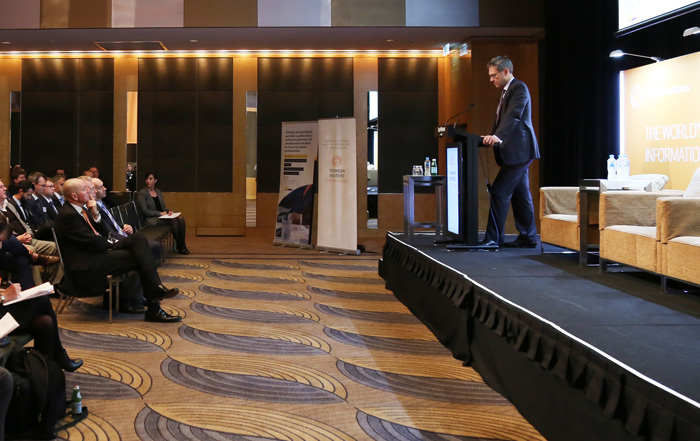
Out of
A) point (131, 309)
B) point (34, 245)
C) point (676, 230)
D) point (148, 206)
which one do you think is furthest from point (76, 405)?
point (148, 206)

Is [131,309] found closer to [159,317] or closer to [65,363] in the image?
[159,317]

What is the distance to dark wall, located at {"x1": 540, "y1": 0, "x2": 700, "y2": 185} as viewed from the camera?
25.6ft

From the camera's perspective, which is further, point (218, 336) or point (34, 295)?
point (218, 336)

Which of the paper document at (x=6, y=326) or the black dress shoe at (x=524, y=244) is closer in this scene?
the paper document at (x=6, y=326)

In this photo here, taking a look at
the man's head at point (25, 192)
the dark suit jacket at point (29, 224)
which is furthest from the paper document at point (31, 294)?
the man's head at point (25, 192)

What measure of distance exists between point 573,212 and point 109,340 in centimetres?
404

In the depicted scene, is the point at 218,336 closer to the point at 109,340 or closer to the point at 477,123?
the point at 109,340

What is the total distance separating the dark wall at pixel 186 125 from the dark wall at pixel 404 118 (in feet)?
A: 9.11

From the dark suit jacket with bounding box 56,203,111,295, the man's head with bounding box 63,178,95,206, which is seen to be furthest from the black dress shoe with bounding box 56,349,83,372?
the man's head with bounding box 63,178,95,206

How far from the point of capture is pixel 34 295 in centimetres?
303

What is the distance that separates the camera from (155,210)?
9.30 metres

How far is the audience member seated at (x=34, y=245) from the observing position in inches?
220

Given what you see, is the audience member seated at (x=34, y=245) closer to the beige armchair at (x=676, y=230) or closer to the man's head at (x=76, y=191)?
the man's head at (x=76, y=191)

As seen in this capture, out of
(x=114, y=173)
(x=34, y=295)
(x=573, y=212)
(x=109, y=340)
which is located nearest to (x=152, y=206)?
(x=114, y=173)
